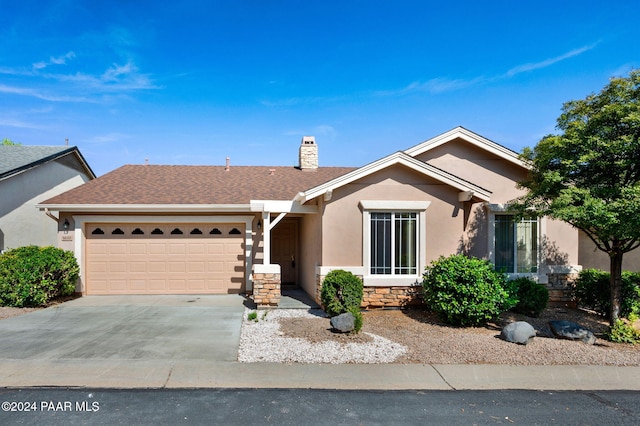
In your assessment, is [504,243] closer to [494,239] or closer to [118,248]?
[494,239]

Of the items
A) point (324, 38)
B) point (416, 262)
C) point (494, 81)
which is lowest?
point (416, 262)

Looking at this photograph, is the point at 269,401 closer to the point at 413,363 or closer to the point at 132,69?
the point at 413,363

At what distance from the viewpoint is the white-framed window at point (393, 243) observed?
9711 mm

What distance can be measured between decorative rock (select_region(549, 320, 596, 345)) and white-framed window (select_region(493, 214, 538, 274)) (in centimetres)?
291

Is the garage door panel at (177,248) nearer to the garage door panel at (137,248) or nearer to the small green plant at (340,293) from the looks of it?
the garage door panel at (137,248)

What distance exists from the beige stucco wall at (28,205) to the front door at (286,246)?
29.4 ft

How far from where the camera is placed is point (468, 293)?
8008 millimetres

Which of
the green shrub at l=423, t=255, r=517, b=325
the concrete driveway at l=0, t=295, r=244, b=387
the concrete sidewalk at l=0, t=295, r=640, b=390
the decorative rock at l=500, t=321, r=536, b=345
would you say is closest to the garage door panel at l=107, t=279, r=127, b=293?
the concrete driveway at l=0, t=295, r=244, b=387

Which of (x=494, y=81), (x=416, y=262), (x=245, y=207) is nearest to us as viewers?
(x=416, y=262)

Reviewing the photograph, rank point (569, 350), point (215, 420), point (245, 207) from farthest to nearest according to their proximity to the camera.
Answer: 1. point (245, 207)
2. point (569, 350)
3. point (215, 420)

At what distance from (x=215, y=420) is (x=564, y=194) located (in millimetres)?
6882

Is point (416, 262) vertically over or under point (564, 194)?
under

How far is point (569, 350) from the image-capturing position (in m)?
6.79

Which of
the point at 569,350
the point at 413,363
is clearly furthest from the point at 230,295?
the point at 569,350
